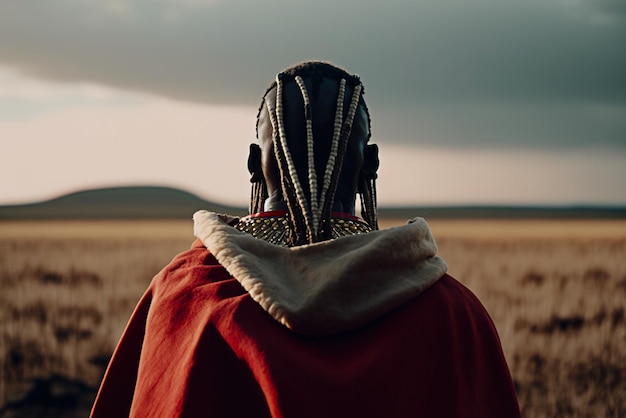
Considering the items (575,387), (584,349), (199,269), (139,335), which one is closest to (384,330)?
(199,269)

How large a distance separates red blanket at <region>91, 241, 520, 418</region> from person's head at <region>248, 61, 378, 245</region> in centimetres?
32

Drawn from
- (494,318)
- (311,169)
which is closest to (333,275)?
(311,169)

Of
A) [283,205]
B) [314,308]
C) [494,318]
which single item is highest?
[283,205]

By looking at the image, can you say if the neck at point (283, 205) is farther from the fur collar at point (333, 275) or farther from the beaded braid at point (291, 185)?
the fur collar at point (333, 275)

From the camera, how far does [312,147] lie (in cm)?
301

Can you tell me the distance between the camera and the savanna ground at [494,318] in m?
8.25

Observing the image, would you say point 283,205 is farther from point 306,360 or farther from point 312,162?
point 306,360

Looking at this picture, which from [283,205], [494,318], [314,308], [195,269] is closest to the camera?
[314,308]

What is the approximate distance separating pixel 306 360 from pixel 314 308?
15cm

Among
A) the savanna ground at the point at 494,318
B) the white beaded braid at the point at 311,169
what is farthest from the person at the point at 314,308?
the savanna ground at the point at 494,318

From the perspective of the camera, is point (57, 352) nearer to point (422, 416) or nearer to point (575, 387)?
point (575, 387)

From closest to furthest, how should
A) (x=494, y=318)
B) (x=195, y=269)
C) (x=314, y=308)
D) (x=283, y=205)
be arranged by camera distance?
(x=314, y=308)
(x=195, y=269)
(x=283, y=205)
(x=494, y=318)

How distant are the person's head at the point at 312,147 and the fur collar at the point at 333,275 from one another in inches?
7.8

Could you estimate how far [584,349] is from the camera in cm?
1050
